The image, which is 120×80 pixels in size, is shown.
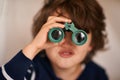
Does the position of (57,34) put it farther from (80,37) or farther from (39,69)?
(39,69)

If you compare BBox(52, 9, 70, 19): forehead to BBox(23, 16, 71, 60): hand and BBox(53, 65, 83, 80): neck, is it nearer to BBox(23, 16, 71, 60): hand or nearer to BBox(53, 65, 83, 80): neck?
BBox(23, 16, 71, 60): hand

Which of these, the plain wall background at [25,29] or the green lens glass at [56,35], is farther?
the plain wall background at [25,29]

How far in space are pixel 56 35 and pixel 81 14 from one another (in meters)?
0.13

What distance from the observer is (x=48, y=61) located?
2.87 feet

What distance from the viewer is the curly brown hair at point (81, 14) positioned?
773mm

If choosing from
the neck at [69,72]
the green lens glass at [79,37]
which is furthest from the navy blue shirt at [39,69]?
the green lens glass at [79,37]

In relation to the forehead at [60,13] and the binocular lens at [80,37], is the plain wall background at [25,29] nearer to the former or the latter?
the forehead at [60,13]

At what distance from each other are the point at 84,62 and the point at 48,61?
0.41 feet

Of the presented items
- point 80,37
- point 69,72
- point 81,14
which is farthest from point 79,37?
point 69,72

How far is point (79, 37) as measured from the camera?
70 centimetres

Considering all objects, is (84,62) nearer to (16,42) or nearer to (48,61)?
(48,61)

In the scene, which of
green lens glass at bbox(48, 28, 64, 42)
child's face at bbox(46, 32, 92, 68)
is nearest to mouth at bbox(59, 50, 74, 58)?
child's face at bbox(46, 32, 92, 68)

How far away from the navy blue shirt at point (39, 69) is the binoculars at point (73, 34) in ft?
0.30

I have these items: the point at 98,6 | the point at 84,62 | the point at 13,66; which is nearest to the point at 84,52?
the point at 84,62
